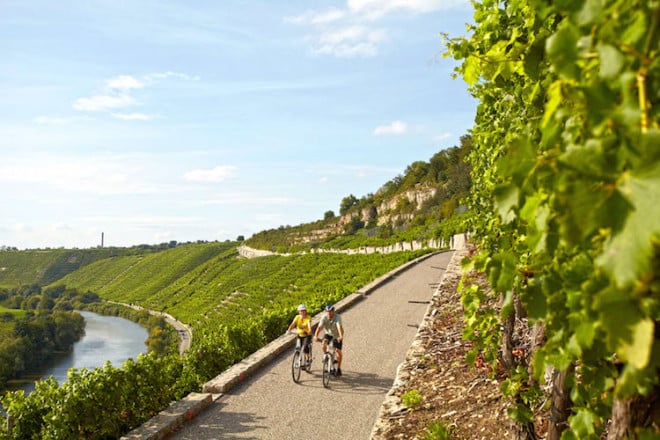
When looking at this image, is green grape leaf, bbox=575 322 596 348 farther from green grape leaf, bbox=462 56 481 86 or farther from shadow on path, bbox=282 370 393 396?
shadow on path, bbox=282 370 393 396

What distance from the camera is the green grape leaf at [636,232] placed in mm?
909

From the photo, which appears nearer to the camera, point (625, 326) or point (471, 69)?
point (625, 326)

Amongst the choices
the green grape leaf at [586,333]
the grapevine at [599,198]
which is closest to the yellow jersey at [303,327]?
the grapevine at [599,198]

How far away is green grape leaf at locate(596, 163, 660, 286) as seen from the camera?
2.98 feet

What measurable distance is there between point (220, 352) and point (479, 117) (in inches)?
333

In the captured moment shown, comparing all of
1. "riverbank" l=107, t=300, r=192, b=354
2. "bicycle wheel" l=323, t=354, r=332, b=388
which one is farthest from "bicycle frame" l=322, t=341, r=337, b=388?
"riverbank" l=107, t=300, r=192, b=354

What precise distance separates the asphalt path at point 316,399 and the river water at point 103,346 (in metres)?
64.7

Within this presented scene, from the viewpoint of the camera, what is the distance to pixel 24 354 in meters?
69.9

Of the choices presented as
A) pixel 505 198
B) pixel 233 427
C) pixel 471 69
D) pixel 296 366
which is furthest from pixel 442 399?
pixel 505 198

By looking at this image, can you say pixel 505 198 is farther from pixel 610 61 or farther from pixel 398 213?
pixel 398 213

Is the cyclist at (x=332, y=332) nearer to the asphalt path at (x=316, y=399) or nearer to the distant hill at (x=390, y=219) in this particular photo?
the asphalt path at (x=316, y=399)

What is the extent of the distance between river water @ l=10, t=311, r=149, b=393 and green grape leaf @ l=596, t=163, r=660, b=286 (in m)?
77.1

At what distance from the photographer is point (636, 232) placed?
922 mm

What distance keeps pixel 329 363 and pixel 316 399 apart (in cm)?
102
